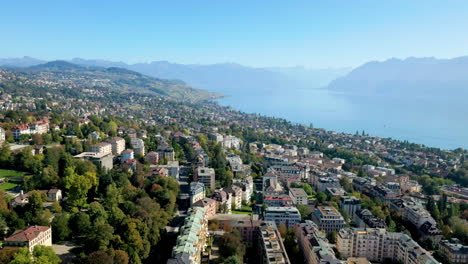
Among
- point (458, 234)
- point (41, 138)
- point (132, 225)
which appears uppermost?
point (41, 138)

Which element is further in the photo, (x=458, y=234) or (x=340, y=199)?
(x=340, y=199)

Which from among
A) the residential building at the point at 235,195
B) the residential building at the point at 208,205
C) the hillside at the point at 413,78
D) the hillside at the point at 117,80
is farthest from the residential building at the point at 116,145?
the hillside at the point at 413,78

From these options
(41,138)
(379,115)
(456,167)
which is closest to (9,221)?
(41,138)

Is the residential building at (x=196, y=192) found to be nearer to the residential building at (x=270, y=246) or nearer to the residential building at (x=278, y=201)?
the residential building at (x=278, y=201)

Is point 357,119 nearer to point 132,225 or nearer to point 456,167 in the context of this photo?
point 456,167

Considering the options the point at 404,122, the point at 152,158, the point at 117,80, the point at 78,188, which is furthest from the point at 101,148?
the point at 117,80

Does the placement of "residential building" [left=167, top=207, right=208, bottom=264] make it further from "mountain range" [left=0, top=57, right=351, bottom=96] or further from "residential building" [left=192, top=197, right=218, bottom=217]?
"mountain range" [left=0, top=57, right=351, bottom=96]

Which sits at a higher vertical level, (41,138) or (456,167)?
(41,138)
